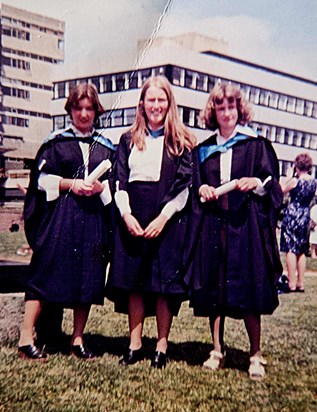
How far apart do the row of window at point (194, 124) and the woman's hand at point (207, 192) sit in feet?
0.53

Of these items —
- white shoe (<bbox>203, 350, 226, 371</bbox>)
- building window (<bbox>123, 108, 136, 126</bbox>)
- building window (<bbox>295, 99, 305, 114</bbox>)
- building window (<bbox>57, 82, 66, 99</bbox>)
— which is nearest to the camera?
building window (<bbox>57, 82, 66, 99</bbox>)

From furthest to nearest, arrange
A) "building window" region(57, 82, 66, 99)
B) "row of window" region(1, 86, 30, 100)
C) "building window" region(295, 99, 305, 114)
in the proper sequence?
"building window" region(295, 99, 305, 114) < "building window" region(57, 82, 66, 99) < "row of window" region(1, 86, 30, 100)

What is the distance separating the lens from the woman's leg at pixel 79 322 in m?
1.72

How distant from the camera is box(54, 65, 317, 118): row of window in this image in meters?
1.45

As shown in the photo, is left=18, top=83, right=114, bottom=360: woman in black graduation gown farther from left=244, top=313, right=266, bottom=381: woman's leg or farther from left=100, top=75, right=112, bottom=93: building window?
left=244, top=313, right=266, bottom=381: woman's leg

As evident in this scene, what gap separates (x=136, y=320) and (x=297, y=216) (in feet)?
1.74

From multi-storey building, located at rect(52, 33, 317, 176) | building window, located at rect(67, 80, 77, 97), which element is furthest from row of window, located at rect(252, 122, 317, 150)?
building window, located at rect(67, 80, 77, 97)

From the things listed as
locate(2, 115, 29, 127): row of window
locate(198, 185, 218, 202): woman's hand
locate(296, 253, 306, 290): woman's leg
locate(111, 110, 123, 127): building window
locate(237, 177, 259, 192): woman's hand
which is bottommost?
locate(296, 253, 306, 290): woman's leg

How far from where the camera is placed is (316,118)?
5.65ft

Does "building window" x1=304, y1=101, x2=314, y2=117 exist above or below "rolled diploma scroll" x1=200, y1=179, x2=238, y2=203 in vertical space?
above

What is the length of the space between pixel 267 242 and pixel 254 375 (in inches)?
14.3

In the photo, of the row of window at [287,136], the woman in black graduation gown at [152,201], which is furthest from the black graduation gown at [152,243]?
the row of window at [287,136]

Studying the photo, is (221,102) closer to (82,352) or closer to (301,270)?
(301,270)

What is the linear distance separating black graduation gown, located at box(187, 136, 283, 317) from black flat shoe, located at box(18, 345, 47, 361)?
424mm
